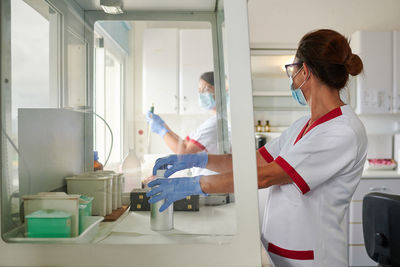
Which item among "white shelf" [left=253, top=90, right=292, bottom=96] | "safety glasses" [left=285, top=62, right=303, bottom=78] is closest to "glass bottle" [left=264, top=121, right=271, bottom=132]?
"white shelf" [left=253, top=90, right=292, bottom=96]

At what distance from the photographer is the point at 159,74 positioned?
809 mm

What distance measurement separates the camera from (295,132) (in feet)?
4.73

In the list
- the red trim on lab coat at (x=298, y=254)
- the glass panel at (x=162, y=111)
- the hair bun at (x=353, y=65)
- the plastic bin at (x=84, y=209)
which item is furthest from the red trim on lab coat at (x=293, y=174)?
the plastic bin at (x=84, y=209)

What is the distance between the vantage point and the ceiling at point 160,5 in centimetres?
81

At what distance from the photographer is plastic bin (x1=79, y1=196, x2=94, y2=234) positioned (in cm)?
76

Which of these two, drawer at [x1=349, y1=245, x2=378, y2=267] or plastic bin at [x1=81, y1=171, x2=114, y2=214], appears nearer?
plastic bin at [x1=81, y1=171, x2=114, y2=214]

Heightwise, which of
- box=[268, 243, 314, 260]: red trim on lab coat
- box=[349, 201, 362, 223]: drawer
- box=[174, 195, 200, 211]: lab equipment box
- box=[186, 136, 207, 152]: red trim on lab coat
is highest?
box=[186, 136, 207, 152]: red trim on lab coat

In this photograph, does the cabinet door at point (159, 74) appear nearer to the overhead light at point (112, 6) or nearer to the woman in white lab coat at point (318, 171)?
the overhead light at point (112, 6)

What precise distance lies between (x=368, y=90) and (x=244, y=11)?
278 centimetres

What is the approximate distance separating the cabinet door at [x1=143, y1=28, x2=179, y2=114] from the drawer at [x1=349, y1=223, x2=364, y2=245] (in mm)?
2585

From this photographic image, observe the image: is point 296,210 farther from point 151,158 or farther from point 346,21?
point 346,21

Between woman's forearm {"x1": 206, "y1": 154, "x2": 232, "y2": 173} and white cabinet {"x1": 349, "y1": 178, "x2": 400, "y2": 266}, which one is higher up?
woman's forearm {"x1": 206, "y1": 154, "x2": 232, "y2": 173}

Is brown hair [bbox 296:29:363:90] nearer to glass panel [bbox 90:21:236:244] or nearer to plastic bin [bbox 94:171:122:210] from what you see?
glass panel [bbox 90:21:236:244]

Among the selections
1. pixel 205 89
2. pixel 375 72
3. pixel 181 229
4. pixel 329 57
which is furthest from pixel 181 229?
pixel 375 72
